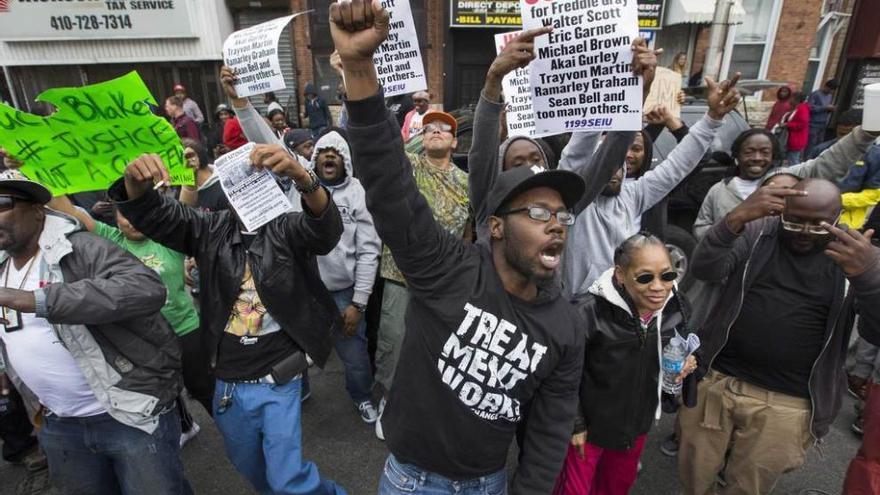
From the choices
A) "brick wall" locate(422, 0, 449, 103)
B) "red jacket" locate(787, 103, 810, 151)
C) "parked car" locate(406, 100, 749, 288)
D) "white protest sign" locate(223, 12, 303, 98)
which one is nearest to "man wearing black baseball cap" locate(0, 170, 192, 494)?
"white protest sign" locate(223, 12, 303, 98)

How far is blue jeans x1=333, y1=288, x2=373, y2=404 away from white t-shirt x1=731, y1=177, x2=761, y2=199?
2887mm

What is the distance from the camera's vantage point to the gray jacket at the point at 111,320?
1939 millimetres

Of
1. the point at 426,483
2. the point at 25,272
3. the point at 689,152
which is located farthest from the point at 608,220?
the point at 25,272

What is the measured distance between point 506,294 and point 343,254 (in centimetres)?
191

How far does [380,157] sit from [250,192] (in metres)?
1.15

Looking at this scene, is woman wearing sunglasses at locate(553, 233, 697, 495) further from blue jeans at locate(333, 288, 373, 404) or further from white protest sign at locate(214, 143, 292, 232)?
blue jeans at locate(333, 288, 373, 404)

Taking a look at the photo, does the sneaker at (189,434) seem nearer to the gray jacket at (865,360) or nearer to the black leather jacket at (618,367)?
the black leather jacket at (618,367)

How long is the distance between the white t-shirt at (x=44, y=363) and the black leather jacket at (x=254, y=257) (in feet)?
1.69

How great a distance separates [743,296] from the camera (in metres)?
2.42

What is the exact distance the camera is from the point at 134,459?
7.20ft

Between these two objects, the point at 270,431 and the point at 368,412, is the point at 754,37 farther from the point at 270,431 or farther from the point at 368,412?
the point at 270,431

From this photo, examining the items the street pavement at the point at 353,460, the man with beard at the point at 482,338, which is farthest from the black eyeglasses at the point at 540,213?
the street pavement at the point at 353,460

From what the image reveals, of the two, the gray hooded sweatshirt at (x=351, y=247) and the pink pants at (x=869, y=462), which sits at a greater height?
the gray hooded sweatshirt at (x=351, y=247)

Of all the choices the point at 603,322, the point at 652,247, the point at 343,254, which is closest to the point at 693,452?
the point at 603,322
